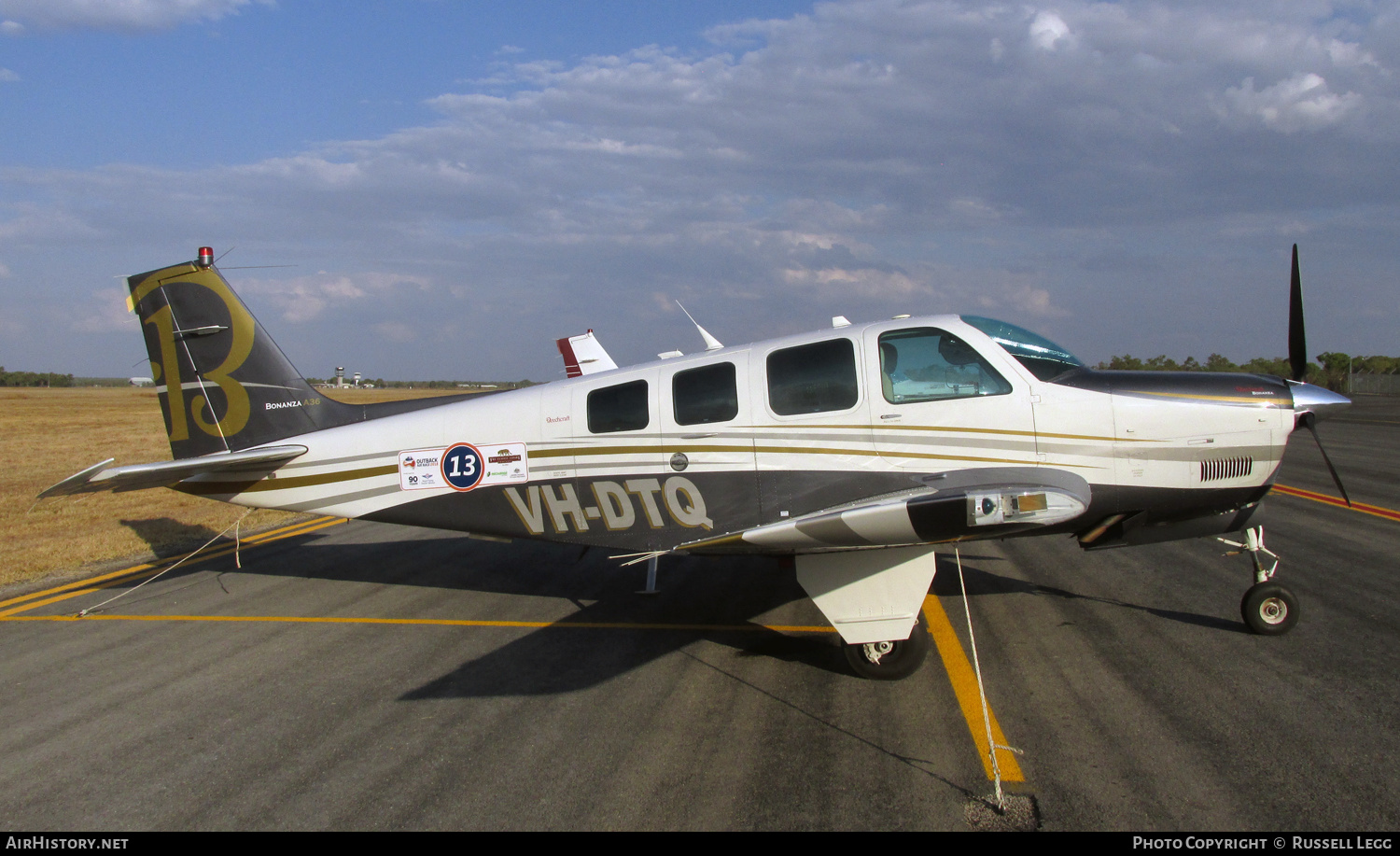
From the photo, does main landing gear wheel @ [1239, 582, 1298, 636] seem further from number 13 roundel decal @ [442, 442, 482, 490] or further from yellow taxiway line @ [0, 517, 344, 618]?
yellow taxiway line @ [0, 517, 344, 618]

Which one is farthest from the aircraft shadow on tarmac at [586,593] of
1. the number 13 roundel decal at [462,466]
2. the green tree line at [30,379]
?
the green tree line at [30,379]

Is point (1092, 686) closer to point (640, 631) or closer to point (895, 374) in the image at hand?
point (895, 374)

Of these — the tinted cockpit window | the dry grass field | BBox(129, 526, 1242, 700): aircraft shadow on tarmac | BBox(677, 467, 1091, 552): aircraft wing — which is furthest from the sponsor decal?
the dry grass field

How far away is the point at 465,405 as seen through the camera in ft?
23.9

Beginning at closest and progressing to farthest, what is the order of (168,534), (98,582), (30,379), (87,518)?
(98,582)
(168,534)
(87,518)
(30,379)

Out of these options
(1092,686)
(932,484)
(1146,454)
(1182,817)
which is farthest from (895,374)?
(1182,817)

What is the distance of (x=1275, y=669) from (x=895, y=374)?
3.55 m

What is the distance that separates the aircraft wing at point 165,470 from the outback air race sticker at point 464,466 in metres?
1.39

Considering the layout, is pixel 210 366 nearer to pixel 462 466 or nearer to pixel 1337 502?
pixel 462 466

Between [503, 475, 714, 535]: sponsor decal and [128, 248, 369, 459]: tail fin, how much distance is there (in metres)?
2.76

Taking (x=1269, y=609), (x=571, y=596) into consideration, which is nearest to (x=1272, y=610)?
(x=1269, y=609)

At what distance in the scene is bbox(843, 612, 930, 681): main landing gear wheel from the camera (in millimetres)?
5727

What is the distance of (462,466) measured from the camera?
7.08 metres

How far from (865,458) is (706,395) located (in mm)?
1401
